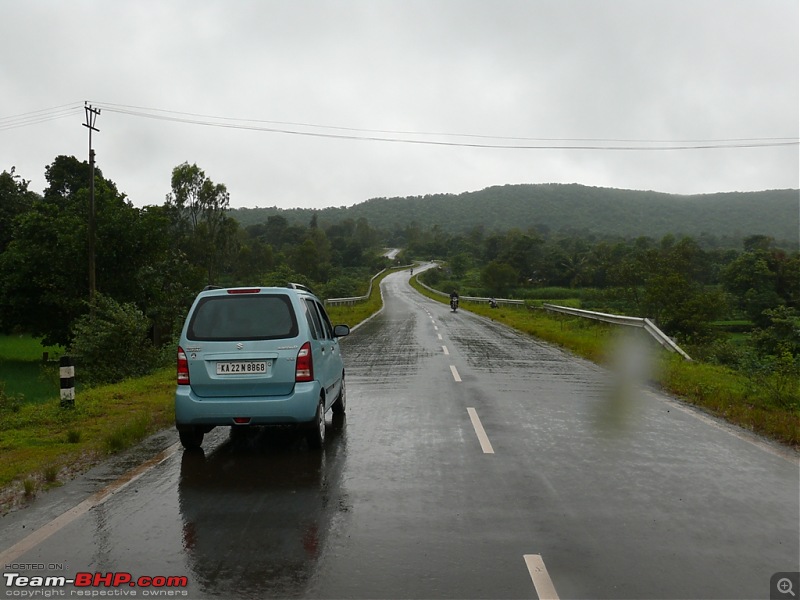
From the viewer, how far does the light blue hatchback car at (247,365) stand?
7.13 meters

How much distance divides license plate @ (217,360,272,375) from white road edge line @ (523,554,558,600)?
12.3 ft

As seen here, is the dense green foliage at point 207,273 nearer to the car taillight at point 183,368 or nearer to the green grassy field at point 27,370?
the green grassy field at point 27,370

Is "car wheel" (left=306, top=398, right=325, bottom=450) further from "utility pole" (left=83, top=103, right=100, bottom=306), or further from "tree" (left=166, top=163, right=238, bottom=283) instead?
"tree" (left=166, top=163, right=238, bottom=283)

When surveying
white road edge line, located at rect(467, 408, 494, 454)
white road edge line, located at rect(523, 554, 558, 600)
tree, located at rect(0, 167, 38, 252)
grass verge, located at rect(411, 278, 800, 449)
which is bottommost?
grass verge, located at rect(411, 278, 800, 449)

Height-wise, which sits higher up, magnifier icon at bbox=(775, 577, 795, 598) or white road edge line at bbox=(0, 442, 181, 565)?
magnifier icon at bbox=(775, 577, 795, 598)

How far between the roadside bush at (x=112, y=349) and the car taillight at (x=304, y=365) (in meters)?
10.5

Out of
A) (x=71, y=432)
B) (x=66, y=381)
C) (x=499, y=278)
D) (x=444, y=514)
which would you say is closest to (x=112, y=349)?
(x=66, y=381)

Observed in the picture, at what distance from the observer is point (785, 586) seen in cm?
412

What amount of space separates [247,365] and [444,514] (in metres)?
2.95

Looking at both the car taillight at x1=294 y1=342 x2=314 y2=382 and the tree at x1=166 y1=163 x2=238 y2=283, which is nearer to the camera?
the car taillight at x1=294 y1=342 x2=314 y2=382

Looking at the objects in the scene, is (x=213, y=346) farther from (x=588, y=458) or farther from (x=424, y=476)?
(x=588, y=458)

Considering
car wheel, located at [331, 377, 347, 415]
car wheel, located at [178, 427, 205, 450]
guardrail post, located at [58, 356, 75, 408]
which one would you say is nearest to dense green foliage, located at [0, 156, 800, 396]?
guardrail post, located at [58, 356, 75, 408]

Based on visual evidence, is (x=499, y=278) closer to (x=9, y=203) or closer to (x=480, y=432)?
(x=9, y=203)

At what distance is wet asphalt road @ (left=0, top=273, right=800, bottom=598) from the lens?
13.7 feet
